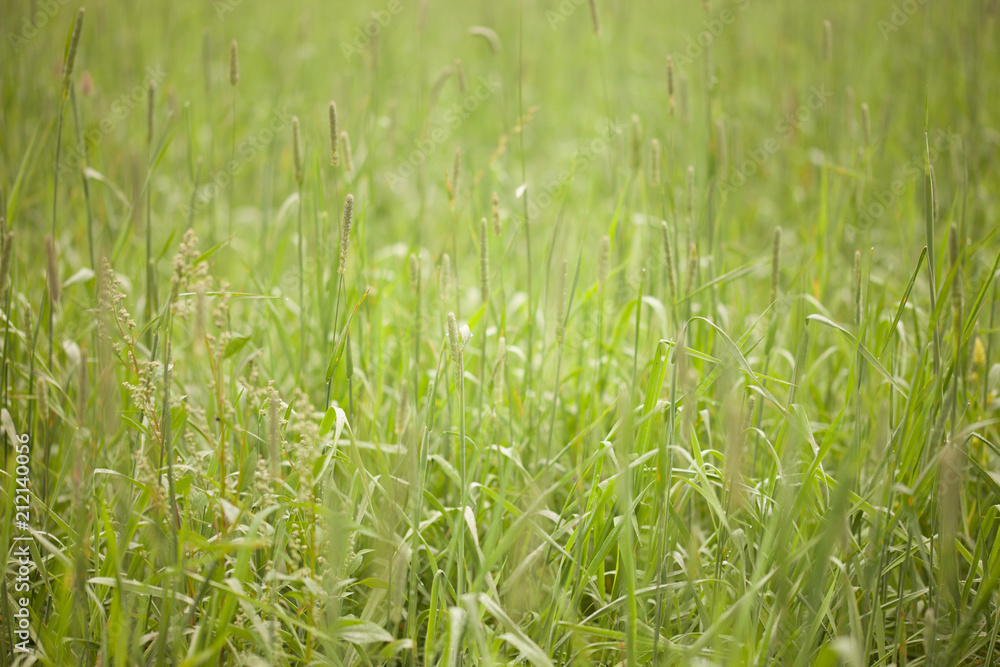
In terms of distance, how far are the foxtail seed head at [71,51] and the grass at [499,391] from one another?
0.08ft

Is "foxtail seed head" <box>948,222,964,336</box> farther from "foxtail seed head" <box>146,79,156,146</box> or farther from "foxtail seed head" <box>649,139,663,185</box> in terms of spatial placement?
"foxtail seed head" <box>146,79,156,146</box>

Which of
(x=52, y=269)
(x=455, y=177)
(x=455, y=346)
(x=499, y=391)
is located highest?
(x=455, y=177)

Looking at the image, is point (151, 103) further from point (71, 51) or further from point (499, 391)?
point (499, 391)

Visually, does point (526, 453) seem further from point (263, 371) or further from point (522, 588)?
point (263, 371)

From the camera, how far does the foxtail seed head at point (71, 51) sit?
1.22 metres

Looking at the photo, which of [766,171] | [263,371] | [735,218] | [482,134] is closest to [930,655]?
[263,371]

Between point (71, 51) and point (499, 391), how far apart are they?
112 centimetres

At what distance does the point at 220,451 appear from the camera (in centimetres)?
115

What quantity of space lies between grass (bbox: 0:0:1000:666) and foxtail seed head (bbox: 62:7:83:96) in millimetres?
25

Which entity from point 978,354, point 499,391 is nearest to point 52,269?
point 499,391

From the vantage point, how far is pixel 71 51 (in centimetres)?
123

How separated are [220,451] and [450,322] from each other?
56 cm

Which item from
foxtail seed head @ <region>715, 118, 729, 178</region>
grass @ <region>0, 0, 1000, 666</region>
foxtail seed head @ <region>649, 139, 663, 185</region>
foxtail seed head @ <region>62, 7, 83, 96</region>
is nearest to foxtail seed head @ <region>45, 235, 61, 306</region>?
grass @ <region>0, 0, 1000, 666</region>

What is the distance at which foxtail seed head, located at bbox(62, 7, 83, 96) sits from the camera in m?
1.22
